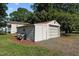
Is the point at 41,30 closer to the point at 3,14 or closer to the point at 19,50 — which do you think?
the point at 19,50

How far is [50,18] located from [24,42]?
84 cm

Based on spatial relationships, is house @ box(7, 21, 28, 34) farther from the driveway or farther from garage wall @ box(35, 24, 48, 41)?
the driveway

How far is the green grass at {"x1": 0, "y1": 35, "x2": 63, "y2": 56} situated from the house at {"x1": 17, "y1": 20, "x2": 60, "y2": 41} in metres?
0.25

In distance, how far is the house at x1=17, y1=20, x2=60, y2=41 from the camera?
446 inches

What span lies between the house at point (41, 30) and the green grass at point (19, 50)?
25cm

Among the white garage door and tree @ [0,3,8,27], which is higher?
tree @ [0,3,8,27]

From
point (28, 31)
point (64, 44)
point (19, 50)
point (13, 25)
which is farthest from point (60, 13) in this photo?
point (19, 50)

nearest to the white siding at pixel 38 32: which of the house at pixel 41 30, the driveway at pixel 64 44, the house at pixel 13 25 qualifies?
the house at pixel 41 30

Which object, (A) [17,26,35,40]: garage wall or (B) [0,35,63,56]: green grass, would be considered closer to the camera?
(B) [0,35,63,56]: green grass

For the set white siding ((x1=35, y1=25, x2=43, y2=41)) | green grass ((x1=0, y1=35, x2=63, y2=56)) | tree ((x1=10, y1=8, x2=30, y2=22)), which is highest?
tree ((x1=10, y1=8, x2=30, y2=22))

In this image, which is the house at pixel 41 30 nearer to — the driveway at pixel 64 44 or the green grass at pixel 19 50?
the driveway at pixel 64 44

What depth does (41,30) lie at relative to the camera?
→ 11391mm

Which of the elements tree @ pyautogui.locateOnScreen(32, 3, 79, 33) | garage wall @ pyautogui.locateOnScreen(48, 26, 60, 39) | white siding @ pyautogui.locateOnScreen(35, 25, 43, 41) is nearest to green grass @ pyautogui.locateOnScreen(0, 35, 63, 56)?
white siding @ pyautogui.locateOnScreen(35, 25, 43, 41)

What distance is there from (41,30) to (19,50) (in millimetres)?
710
